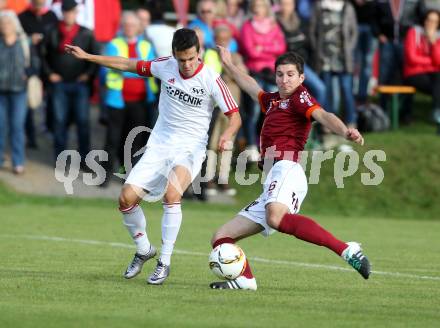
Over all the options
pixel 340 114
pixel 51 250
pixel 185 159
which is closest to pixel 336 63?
pixel 340 114

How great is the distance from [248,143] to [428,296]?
37.0ft

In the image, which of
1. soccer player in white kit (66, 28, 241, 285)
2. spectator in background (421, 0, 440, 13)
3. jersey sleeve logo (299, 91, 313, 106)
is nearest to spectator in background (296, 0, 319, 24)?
spectator in background (421, 0, 440, 13)

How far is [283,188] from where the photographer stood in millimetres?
9766

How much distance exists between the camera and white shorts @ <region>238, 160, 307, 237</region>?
9.77 meters

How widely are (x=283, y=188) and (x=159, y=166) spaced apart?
1.49 m

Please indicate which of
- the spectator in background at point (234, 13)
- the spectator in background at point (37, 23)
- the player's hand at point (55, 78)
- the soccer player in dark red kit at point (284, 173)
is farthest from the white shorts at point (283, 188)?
the spectator in background at point (234, 13)

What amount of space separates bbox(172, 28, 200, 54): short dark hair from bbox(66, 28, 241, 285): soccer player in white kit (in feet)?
0.04

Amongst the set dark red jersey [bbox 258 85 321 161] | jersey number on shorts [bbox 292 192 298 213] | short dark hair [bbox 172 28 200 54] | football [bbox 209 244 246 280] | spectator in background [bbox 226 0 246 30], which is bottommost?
football [bbox 209 244 246 280]

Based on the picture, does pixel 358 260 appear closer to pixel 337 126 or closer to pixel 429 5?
pixel 337 126

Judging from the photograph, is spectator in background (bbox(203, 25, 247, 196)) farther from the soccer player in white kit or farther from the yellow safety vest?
the soccer player in white kit

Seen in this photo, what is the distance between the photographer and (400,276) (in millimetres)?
11328

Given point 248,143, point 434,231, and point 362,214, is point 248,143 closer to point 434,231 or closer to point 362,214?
point 362,214

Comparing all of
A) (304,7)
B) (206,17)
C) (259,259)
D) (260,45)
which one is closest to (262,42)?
(260,45)

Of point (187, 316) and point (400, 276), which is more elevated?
point (187, 316)
